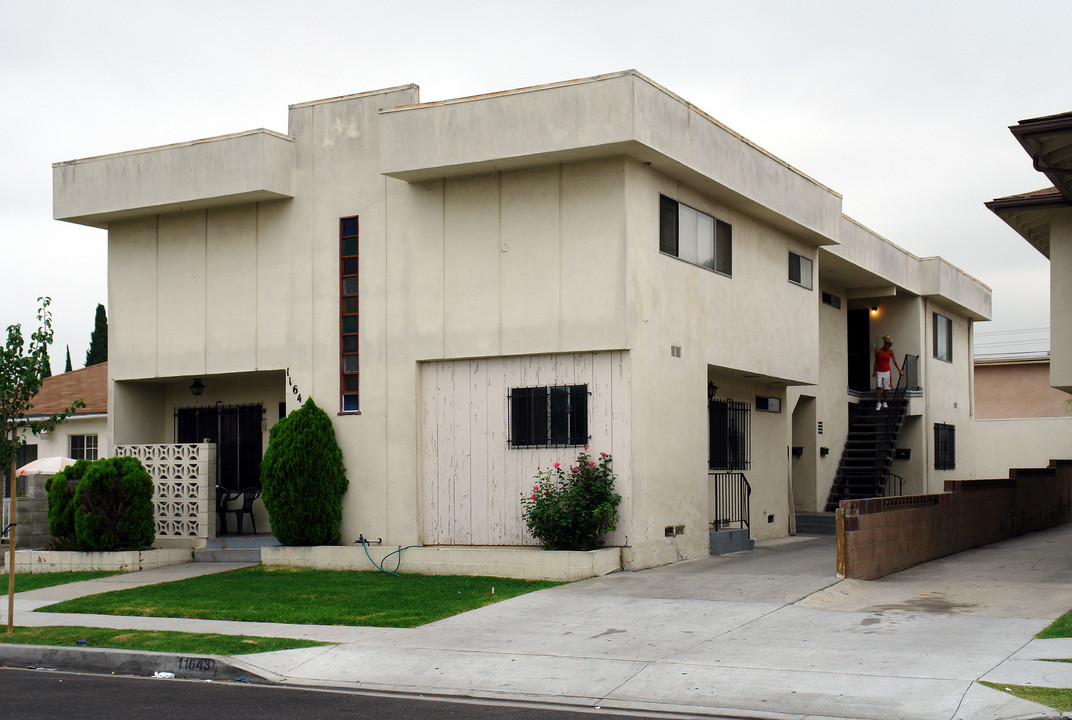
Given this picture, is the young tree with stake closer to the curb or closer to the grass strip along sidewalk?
the curb

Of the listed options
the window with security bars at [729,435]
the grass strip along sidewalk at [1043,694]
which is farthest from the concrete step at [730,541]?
the grass strip along sidewalk at [1043,694]

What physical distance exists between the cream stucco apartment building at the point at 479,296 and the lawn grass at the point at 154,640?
595cm

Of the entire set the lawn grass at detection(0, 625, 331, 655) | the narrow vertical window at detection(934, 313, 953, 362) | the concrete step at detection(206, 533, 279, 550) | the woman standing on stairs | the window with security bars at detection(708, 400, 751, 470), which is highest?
the narrow vertical window at detection(934, 313, 953, 362)

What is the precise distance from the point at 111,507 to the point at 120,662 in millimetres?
7751

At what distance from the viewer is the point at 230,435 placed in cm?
2147

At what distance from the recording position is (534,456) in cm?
1745

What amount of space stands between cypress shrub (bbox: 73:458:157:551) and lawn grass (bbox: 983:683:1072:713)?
14011mm

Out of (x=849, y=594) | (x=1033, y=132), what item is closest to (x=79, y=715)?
(x=849, y=594)

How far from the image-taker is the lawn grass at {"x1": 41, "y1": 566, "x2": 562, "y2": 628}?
13727 mm

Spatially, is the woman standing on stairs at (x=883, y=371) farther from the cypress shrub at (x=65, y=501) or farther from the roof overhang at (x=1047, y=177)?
the cypress shrub at (x=65, y=501)

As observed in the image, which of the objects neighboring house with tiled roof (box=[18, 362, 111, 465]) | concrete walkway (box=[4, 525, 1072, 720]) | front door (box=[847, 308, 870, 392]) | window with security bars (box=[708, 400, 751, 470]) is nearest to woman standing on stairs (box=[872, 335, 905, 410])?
front door (box=[847, 308, 870, 392])

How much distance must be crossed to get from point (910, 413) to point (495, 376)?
1559cm

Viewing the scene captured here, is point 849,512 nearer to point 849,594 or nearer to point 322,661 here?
point 849,594

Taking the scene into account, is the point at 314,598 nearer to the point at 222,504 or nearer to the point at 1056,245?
the point at 222,504
